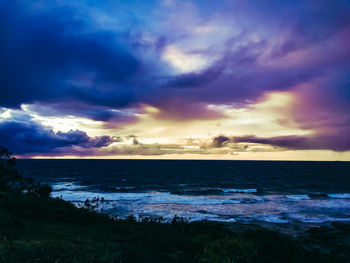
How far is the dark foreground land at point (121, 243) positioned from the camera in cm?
811

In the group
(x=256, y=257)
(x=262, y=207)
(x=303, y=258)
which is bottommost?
(x=262, y=207)

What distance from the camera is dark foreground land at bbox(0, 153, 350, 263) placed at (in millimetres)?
8109

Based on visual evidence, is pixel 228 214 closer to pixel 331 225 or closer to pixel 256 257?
pixel 331 225

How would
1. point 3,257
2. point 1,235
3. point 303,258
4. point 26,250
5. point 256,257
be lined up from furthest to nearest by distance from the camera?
point 303,258, point 256,257, point 1,235, point 26,250, point 3,257

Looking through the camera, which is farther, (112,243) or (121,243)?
(121,243)

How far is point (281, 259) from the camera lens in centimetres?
1043

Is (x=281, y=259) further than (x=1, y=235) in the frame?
Yes

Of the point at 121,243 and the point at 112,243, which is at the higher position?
the point at 112,243

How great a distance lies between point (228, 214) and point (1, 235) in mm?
25397

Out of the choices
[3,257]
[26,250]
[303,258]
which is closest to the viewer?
[3,257]

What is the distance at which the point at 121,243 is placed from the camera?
33.8 ft

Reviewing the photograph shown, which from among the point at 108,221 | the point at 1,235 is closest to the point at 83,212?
the point at 108,221

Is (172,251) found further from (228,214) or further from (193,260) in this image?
(228,214)

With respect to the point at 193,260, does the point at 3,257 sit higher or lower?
higher
